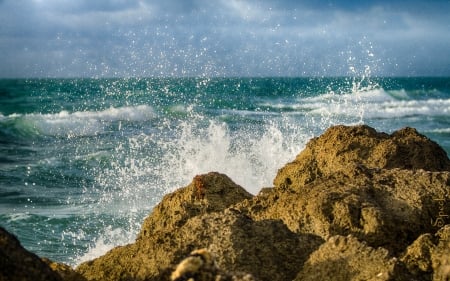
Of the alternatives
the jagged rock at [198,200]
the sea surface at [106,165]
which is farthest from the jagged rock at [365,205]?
the sea surface at [106,165]

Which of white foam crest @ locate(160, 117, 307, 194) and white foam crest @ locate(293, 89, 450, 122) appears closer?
white foam crest @ locate(160, 117, 307, 194)

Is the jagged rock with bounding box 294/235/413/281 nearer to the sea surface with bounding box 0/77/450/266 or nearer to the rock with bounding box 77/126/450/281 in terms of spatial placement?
the rock with bounding box 77/126/450/281

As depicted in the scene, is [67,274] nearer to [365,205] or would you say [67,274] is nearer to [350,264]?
[350,264]

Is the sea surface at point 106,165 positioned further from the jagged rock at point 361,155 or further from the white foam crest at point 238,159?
the jagged rock at point 361,155

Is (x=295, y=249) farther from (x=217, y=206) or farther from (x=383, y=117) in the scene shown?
(x=383, y=117)

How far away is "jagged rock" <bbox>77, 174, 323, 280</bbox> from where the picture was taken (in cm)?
258

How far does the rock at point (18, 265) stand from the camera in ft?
6.25

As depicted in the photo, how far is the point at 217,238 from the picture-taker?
2650 millimetres

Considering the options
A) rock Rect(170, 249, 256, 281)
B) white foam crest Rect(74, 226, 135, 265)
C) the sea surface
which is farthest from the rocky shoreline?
the sea surface

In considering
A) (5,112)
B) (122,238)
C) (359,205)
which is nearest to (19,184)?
(122,238)

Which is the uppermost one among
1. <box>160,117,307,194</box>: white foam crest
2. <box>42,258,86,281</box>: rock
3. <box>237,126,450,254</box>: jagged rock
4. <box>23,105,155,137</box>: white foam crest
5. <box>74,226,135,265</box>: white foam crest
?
<box>237,126,450,254</box>: jagged rock

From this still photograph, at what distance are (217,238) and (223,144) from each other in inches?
307

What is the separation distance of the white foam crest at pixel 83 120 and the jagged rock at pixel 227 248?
1774cm

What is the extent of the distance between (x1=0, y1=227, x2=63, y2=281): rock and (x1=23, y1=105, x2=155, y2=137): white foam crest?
60.3 feet
